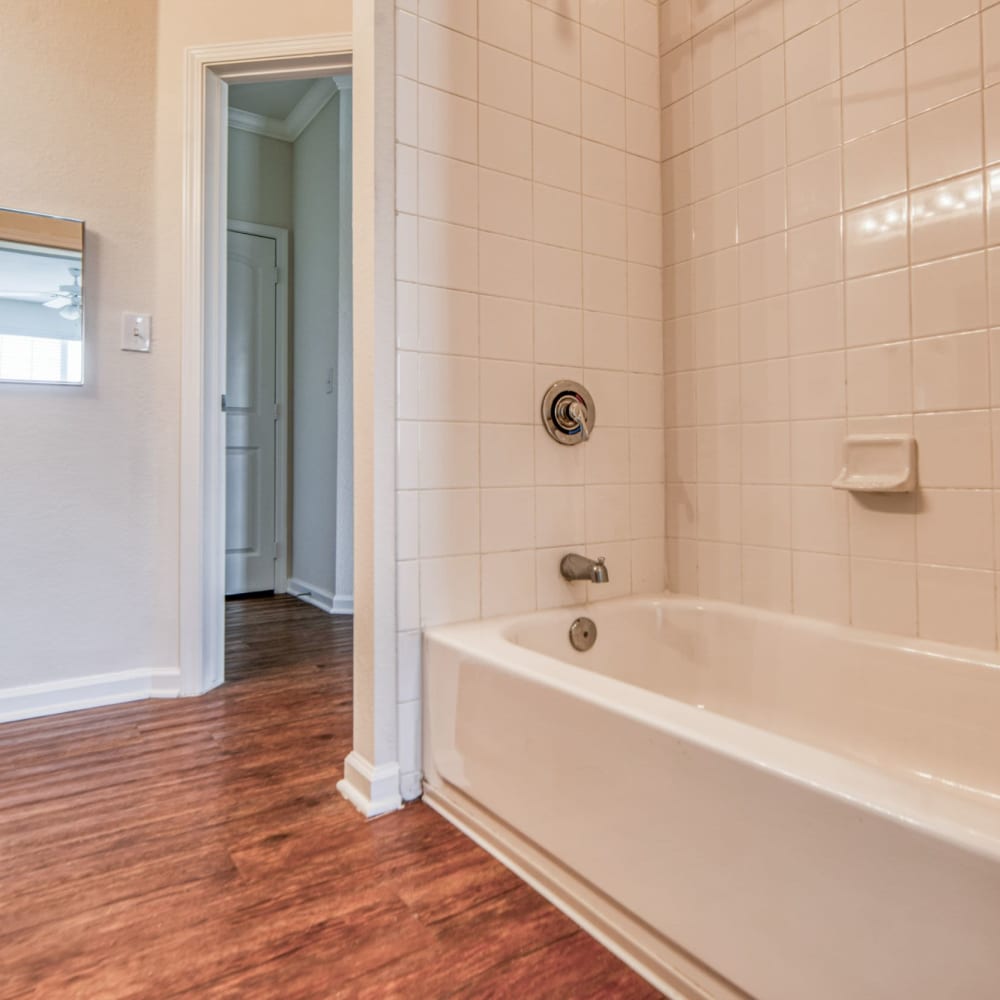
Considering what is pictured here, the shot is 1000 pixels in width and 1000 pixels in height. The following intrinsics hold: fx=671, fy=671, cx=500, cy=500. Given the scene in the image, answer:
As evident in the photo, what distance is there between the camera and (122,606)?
2.11 meters

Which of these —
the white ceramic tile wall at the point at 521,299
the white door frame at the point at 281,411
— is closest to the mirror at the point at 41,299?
the white ceramic tile wall at the point at 521,299

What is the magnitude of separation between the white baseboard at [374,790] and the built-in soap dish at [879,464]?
113 centimetres

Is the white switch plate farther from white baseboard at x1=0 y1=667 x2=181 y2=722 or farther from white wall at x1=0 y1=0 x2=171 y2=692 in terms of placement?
white baseboard at x1=0 y1=667 x2=181 y2=722

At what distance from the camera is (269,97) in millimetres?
3680

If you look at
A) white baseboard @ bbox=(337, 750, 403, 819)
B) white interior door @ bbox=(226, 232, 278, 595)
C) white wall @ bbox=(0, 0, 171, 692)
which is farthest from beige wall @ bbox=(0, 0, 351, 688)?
white interior door @ bbox=(226, 232, 278, 595)

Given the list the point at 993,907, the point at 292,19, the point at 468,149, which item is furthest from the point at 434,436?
the point at 292,19

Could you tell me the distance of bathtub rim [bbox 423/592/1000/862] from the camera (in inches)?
25.7

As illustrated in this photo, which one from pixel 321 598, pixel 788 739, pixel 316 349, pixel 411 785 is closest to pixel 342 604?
pixel 321 598

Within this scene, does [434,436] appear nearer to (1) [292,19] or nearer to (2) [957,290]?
(2) [957,290]

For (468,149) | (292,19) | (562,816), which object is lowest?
(562,816)

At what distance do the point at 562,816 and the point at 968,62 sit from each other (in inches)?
60.5

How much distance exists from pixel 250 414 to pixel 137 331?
5.81 ft

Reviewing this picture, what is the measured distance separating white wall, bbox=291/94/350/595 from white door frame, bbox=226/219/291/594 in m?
0.05

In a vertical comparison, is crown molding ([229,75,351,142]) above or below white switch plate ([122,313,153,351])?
above
